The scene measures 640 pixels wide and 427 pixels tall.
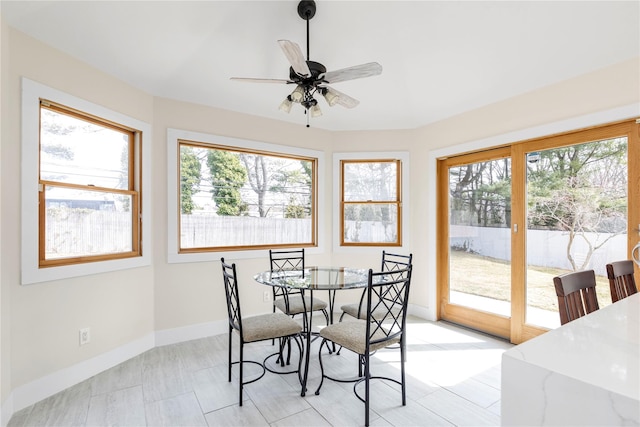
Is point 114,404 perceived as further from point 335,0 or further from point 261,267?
point 335,0

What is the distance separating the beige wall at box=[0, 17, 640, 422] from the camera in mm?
2104

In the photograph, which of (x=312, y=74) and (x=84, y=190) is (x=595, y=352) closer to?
(x=312, y=74)

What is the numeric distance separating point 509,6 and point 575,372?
260 cm

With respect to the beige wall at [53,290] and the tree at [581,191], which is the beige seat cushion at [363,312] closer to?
the tree at [581,191]

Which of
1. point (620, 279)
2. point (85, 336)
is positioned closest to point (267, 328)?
point (85, 336)

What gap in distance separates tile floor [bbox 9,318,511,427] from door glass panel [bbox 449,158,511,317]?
722mm

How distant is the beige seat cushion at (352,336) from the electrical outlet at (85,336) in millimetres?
1979

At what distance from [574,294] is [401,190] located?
2.84 m

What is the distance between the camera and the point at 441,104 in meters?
3.53

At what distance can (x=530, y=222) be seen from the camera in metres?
3.09

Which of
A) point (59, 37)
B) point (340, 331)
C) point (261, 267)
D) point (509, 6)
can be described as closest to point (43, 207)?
point (59, 37)

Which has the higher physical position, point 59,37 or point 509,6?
point 509,6

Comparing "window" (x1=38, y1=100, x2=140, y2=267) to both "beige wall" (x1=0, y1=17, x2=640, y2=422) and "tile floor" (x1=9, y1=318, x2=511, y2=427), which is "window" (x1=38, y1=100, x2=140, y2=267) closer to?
"beige wall" (x1=0, y1=17, x2=640, y2=422)

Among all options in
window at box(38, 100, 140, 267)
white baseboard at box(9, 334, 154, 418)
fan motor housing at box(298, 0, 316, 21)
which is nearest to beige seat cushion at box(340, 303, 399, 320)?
white baseboard at box(9, 334, 154, 418)
